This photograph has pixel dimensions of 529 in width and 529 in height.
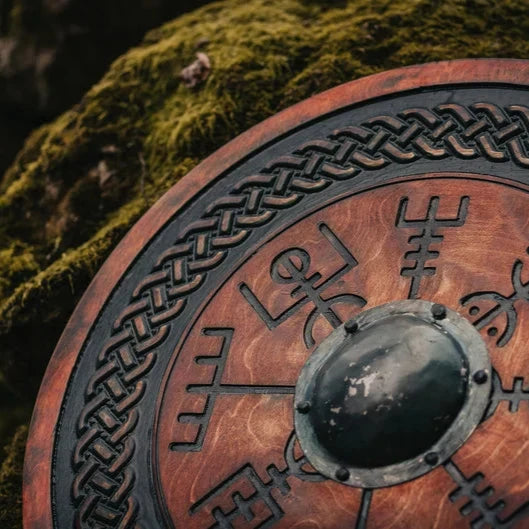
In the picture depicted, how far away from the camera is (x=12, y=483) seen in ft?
9.54

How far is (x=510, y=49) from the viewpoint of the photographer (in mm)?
2957

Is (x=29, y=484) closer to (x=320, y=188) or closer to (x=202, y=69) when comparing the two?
(x=320, y=188)

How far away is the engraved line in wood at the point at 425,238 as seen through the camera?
230cm

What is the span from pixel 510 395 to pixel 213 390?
78cm

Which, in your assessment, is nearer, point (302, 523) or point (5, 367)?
point (302, 523)

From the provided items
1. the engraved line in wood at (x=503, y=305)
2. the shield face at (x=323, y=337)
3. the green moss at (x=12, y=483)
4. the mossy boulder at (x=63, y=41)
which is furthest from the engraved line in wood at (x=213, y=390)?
the mossy boulder at (x=63, y=41)

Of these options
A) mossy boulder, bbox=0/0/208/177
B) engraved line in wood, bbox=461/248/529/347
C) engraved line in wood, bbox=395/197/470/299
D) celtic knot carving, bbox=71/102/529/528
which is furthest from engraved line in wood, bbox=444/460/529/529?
mossy boulder, bbox=0/0/208/177

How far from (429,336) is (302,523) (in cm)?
52

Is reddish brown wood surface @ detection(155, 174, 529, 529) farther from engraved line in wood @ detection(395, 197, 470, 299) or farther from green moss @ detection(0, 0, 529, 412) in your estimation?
green moss @ detection(0, 0, 529, 412)

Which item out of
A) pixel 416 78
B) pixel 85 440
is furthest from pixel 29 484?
pixel 416 78

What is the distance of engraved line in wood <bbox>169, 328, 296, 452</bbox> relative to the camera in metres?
2.34

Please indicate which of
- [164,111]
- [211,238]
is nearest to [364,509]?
[211,238]

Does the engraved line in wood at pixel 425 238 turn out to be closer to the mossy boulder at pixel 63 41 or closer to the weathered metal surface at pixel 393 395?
the weathered metal surface at pixel 393 395

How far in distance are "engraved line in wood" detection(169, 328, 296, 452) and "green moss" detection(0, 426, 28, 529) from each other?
2.51 feet
